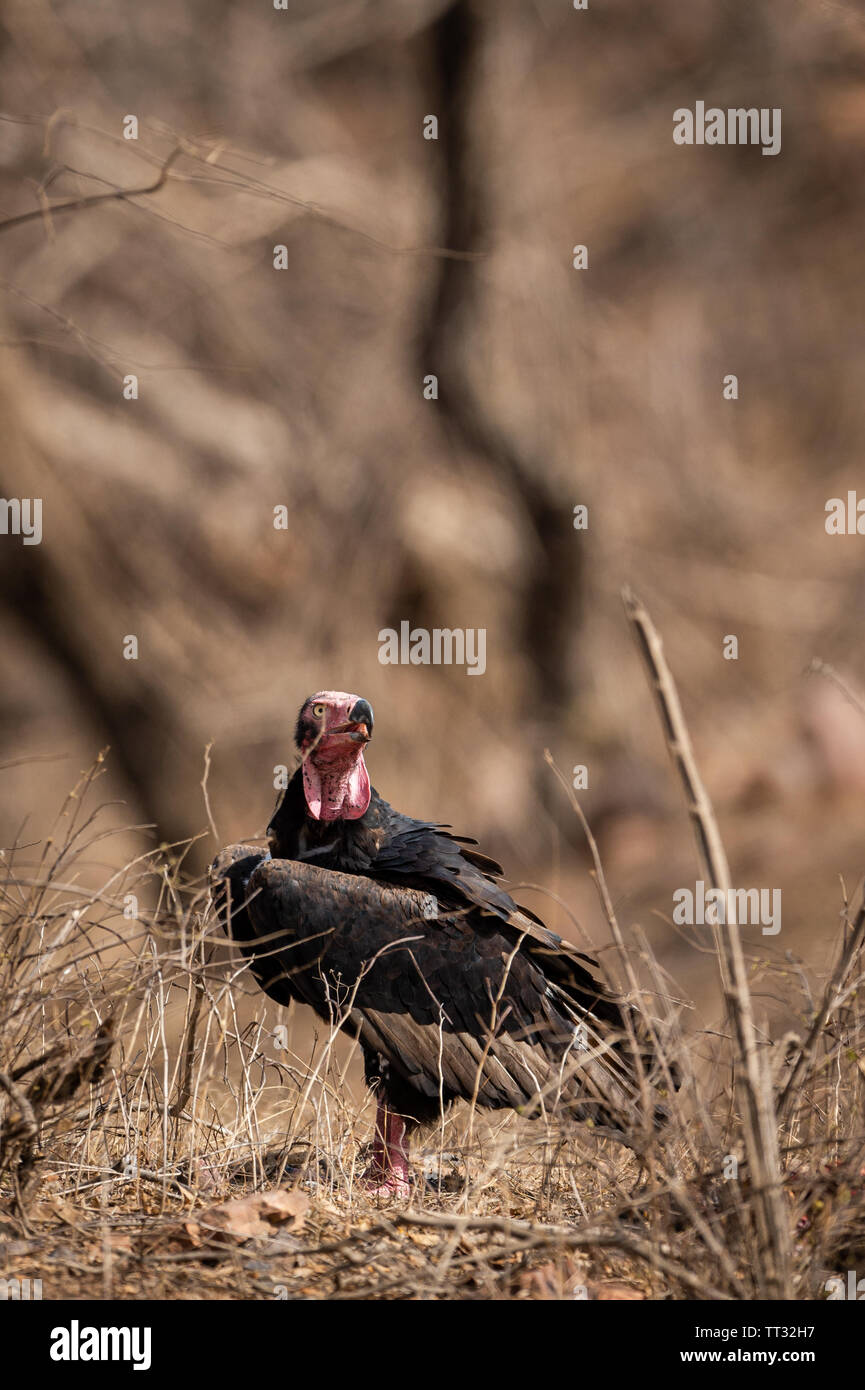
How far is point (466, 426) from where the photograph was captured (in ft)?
30.6

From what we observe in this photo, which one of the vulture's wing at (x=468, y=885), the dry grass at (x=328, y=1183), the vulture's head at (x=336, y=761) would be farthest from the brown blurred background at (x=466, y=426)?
the dry grass at (x=328, y=1183)

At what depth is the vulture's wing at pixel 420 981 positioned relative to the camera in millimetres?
3188

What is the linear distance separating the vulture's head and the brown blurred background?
209 inches

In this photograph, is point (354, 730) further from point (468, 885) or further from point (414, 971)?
point (414, 971)

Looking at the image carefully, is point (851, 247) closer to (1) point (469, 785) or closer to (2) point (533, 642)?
(2) point (533, 642)

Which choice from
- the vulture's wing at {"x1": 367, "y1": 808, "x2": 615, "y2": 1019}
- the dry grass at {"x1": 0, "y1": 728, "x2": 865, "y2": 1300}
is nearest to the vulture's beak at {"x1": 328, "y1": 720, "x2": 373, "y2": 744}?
the vulture's wing at {"x1": 367, "y1": 808, "x2": 615, "y2": 1019}

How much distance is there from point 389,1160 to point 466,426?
6.89m

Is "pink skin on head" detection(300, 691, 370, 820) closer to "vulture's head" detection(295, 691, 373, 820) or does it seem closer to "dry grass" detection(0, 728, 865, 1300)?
"vulture's head" detection(295, 691, 373, 820)

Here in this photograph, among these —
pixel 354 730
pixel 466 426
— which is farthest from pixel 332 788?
pixel 466 426

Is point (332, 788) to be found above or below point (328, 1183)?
above

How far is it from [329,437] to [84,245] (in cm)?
214

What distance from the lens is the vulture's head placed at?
3.46 metres

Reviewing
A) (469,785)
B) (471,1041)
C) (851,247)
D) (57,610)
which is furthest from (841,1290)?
(851,247)

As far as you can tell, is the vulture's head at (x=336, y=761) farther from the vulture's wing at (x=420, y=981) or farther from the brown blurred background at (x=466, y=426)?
the brown blurred background at (x=466, y=426)
